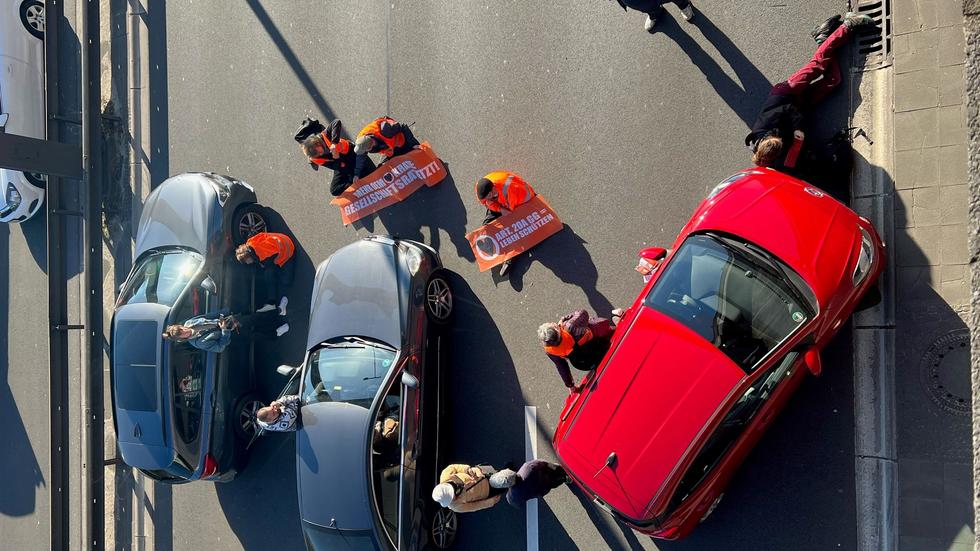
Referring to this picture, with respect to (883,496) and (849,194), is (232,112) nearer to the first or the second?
(849,194)

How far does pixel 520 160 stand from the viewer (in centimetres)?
771

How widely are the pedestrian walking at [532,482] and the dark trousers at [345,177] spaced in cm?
426

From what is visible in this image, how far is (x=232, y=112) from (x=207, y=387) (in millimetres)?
4177

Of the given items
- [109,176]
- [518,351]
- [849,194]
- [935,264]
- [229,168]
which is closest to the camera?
[935,264]

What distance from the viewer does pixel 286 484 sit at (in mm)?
8758

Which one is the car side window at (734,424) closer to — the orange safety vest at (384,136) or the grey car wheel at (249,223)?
the orange safety vest at (384,136)

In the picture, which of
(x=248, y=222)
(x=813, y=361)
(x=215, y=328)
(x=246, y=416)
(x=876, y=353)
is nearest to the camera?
(x=813, y=361)

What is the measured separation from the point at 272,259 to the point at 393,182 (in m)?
1.97

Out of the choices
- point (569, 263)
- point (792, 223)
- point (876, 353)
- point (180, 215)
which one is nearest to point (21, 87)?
point (180, 215)

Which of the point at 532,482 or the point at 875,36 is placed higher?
the point at 875,36

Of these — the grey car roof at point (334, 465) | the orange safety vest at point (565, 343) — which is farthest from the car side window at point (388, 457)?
the orange safety vest at point (565, 343)

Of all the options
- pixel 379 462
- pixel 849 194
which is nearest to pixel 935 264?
pixel 849 194

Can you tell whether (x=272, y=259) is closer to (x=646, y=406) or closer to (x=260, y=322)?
(x=260, y=322)

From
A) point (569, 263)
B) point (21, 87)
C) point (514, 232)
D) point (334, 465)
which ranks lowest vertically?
point (334, 465)
